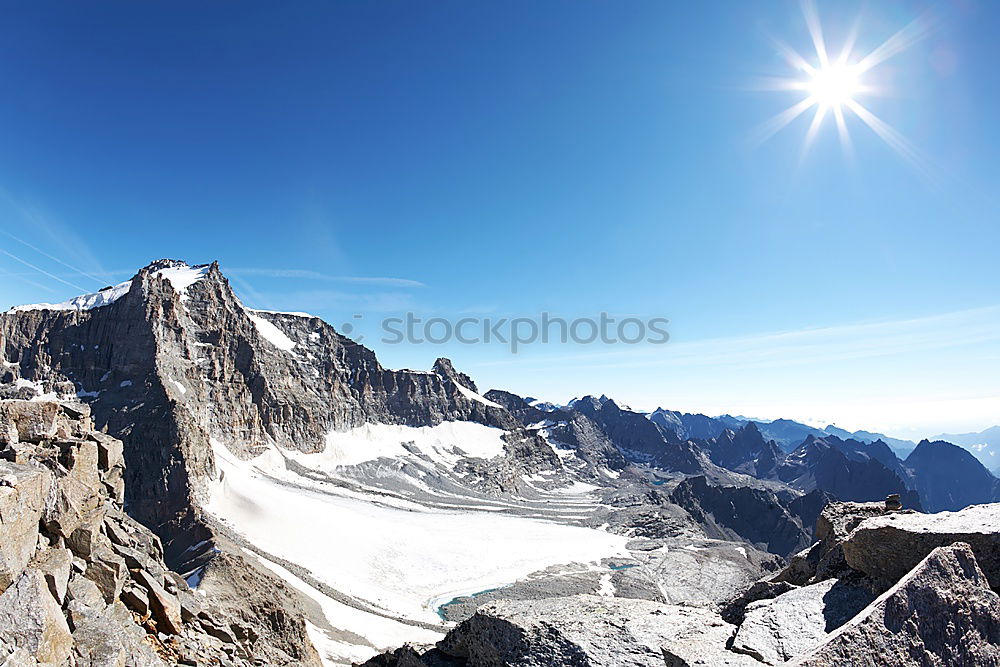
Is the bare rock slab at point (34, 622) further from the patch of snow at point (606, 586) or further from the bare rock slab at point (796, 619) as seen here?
the patch of snow at point (606, 586)

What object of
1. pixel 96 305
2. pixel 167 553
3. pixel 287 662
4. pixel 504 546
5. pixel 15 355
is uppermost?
pixel 96 305

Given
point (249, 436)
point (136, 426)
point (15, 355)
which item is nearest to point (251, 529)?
point (136, 426)

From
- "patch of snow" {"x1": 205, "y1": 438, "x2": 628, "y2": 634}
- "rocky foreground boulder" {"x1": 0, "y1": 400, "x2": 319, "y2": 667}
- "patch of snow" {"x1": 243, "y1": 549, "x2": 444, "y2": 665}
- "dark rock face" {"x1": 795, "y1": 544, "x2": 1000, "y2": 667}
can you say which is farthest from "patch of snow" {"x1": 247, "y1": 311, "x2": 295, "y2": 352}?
"dark rock face" {"x1": 795, "y1": 544, "x2": 1000, "y2": 667}

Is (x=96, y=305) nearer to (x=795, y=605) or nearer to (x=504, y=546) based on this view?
(x=504, y=546)

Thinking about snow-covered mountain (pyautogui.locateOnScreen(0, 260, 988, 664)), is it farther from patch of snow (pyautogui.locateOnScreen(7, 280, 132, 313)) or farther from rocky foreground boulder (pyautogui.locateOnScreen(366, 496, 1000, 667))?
rocky foreground boulder (pyautogui.locateOnScreen(366, 496, 1000, 667))

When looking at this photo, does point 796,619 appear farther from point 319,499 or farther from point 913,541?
point 319,499

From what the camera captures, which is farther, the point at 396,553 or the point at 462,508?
the point at 462,508

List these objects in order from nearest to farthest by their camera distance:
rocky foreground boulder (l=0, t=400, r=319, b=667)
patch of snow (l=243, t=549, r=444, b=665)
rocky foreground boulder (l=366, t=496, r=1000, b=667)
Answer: rocky foreground boulder (l=366, t=496, r=1000, b=667) < rocky foreground boulder (l=0, t=400, r=319, b=667) < patch of snow (l=243, t=549, r=444, b=665)
